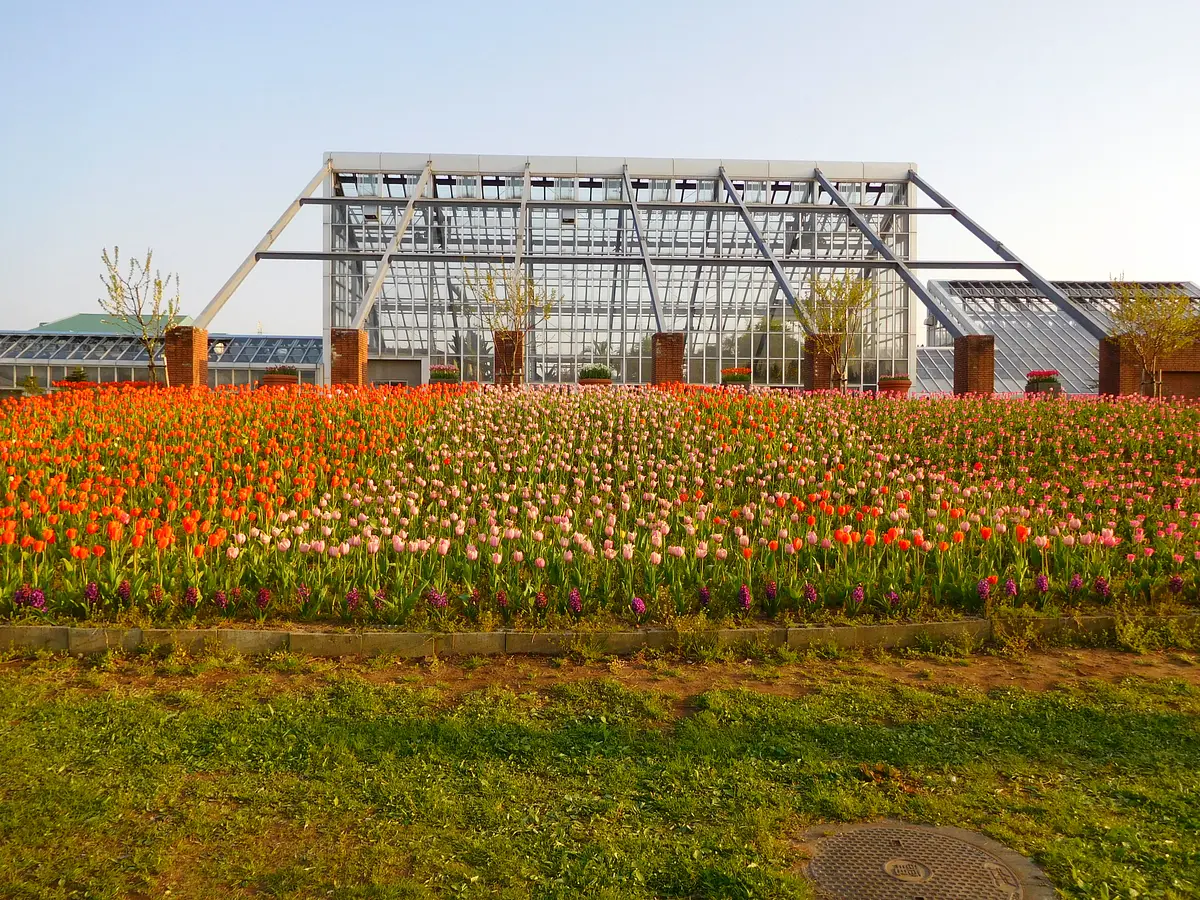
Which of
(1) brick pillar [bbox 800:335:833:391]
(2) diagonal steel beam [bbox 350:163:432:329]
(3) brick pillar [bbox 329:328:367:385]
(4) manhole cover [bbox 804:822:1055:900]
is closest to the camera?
(4) manhole cover [bbox 804:822:1055:900]

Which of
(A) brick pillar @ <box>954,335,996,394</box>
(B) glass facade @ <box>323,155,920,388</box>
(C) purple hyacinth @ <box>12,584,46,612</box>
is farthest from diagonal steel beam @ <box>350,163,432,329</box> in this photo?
(C) purple hyacinth @ <box>12,584,46,612</box>

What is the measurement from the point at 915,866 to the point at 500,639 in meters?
3.33

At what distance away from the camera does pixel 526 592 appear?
658 centimetres

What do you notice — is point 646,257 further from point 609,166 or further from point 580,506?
point 580,506

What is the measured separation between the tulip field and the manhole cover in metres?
2.85

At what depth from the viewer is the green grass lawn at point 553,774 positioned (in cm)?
338

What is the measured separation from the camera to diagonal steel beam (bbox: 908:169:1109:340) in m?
25.1

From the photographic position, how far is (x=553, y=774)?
168 inches

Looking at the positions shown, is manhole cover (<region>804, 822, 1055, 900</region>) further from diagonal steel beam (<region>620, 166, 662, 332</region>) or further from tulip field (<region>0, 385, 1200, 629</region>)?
diagonal steel beam (<region>620, 166, 662, 332</region>)

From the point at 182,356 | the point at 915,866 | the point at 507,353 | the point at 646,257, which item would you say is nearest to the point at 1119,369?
the point at 646,257

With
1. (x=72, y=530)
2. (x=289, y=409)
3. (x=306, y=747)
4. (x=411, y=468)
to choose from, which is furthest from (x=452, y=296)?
(x=306, y=747)

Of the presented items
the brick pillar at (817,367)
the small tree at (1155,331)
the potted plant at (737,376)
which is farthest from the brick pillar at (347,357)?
the small tree at (1155,331)

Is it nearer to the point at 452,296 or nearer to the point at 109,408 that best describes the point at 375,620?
the point at 109,408

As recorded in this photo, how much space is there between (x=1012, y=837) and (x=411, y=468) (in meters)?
8.69
